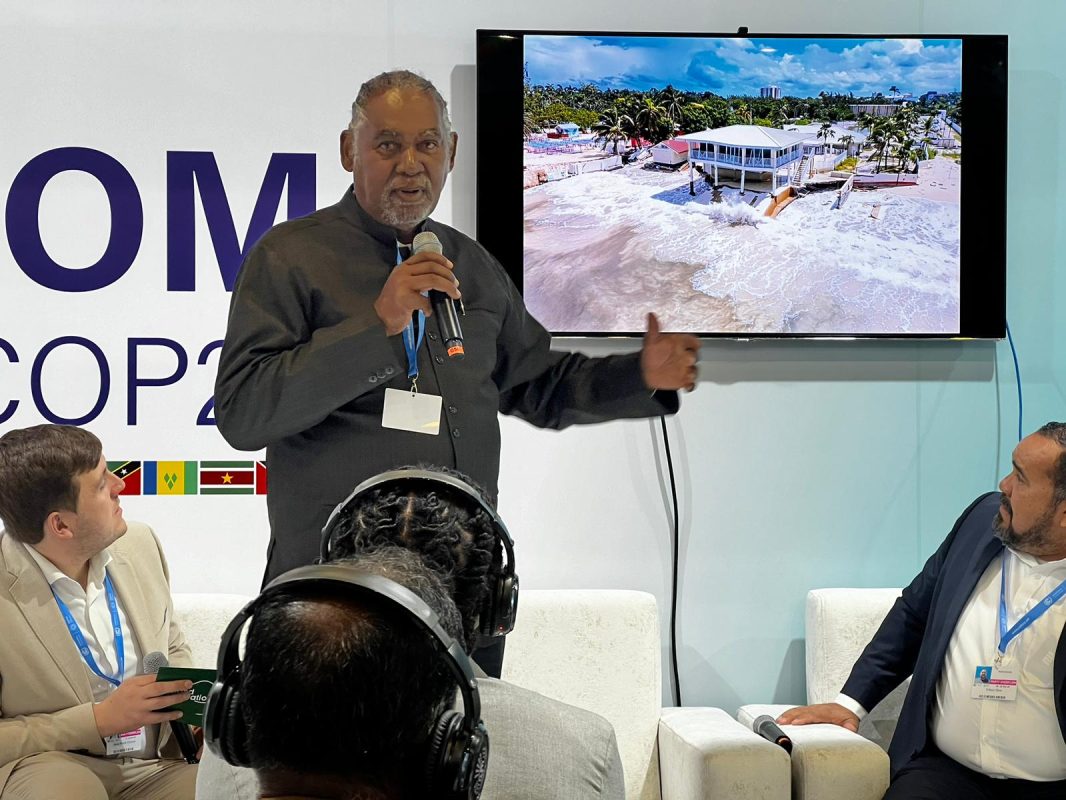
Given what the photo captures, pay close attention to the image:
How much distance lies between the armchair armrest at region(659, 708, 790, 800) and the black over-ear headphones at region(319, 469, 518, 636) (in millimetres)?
1816

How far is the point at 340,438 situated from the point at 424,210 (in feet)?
1.55

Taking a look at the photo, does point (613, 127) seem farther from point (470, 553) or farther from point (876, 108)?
point (470, 553)

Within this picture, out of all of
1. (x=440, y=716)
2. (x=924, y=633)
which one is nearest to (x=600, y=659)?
(x=924, y=633)

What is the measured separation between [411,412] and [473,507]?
0.80 metres

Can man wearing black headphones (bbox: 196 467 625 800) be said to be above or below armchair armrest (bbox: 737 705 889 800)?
above

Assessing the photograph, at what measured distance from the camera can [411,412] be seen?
7.47 feet

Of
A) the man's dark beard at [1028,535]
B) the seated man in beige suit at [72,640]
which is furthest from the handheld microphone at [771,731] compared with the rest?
the seated man in beige suit at [72,640]

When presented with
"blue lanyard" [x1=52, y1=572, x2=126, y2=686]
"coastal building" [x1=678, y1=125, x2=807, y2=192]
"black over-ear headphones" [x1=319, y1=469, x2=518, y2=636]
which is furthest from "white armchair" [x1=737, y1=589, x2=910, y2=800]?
"black over-ear headphones" [x1=319, y1=469, x2=518, y2=636]

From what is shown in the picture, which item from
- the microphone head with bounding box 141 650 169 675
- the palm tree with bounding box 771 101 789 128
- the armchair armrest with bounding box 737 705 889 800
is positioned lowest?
the armchair armrest with bounding box 737 705 889 800

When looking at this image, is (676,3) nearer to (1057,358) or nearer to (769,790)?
(1057,358)

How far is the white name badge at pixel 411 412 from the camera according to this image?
2270 millimetres

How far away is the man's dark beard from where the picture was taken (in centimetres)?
320

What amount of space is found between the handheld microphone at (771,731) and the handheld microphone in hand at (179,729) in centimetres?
152

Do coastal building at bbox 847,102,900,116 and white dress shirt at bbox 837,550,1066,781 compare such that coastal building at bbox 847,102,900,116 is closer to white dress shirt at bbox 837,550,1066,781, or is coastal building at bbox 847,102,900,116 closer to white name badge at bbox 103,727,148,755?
white dress shirt at bbox 837,550,1066,781
